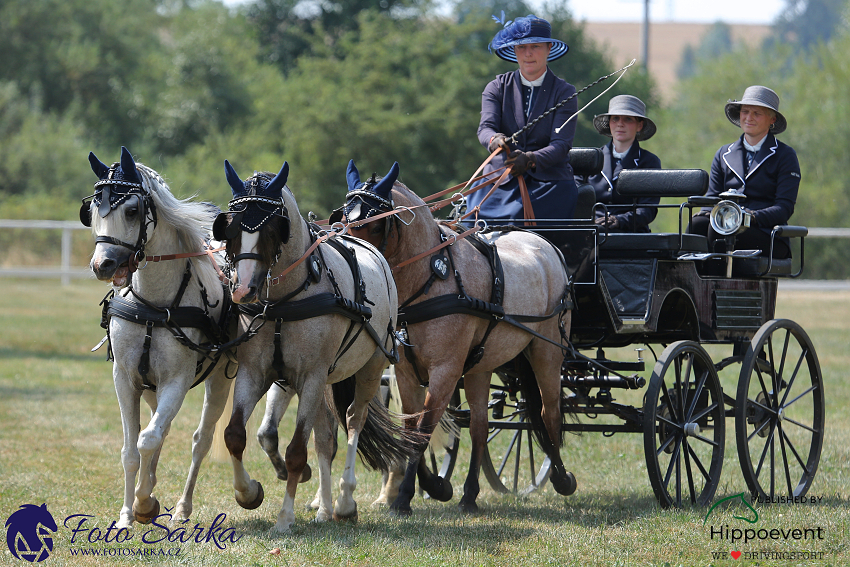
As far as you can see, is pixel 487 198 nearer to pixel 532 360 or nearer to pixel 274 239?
pixel 532 360

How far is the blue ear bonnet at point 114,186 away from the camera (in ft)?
15.0

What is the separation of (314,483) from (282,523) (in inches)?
73.7

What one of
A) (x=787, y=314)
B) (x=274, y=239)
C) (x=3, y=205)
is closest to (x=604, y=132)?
(x=274, y=239)

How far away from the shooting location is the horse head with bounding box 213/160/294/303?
4.49 metres

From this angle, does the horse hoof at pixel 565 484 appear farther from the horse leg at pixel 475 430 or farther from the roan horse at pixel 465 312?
the horse leg at pixel 475 430

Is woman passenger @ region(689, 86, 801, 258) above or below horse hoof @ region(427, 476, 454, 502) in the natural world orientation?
above

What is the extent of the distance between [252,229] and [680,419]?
10.0ft

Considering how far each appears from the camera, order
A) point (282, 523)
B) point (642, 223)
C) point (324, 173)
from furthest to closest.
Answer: point (324, 173) → point (642, 223) → point (282, 523)

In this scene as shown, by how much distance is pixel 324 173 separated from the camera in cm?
2956

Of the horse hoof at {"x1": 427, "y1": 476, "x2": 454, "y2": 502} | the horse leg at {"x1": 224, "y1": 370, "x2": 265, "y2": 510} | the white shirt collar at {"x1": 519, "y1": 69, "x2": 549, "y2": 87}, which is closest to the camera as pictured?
the horse leg at {"x1": 224, "y1": 370, "x2": 265, "y2": 510}

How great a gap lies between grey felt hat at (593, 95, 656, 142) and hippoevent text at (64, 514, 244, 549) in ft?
14.2

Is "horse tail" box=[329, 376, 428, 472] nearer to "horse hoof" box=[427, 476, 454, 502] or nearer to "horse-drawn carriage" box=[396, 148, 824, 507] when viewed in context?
"horse hoof" box=[427, 476, 454, 502]

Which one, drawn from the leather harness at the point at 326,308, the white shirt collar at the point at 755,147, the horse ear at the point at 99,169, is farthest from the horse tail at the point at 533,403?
the horse ear at the point at 99,169

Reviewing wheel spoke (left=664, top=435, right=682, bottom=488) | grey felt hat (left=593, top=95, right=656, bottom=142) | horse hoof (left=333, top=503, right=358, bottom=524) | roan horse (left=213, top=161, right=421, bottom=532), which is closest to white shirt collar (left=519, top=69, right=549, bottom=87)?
grey felt hat (left=593, top=95, right=656, bottom=142)
